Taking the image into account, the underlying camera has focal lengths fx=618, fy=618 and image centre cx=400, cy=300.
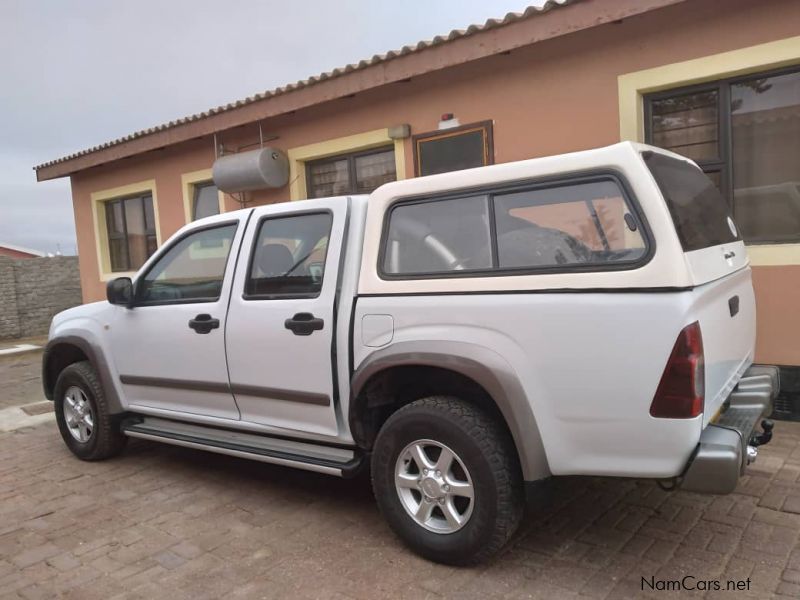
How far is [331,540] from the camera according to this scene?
3.32 metres

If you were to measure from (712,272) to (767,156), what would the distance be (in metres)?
3.14

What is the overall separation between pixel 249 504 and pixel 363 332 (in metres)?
1.50

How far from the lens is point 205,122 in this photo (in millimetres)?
8758

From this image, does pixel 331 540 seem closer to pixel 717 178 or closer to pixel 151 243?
pixel 717 178

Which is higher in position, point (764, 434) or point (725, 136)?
point (725, 136)

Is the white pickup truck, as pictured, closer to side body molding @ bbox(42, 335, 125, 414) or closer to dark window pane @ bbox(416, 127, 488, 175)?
side body molding @ bbox(42, 335, 125, 414)

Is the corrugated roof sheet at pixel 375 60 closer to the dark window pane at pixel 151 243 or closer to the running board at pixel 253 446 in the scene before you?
the dark window pane at pixel 151 243

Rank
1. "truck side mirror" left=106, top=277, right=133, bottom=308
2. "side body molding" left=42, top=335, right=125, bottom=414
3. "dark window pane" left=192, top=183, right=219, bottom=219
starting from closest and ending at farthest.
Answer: "truck side mirror" left=106, top=277, right=133, bottom=308, "side body molding" left=42, top=335, right=125, bottom=414, "dark window pane" left=192, top=183, right=219, bottom=219

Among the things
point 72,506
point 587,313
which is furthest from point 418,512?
point 72,506

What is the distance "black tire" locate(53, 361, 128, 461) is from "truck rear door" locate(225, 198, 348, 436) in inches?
56.2

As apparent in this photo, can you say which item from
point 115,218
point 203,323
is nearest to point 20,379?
point 115,218

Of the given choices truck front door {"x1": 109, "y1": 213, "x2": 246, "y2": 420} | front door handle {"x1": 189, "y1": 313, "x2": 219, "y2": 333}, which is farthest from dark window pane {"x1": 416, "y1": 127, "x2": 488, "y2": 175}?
front door handle {"x1": 189, "y1": 313, "x2": 219, "y2": 333}

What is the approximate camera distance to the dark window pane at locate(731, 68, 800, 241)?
16.4 ft

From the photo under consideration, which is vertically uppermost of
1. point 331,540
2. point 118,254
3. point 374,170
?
point 374,170
